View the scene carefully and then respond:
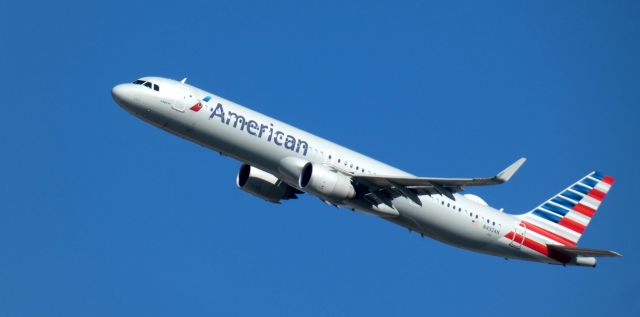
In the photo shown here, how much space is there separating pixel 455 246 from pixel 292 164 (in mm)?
11040

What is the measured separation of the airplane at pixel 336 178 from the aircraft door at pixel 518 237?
0.06 meters

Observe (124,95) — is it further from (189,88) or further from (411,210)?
(411,210)

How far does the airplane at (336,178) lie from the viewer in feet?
162

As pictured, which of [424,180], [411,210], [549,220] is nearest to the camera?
[424,180]

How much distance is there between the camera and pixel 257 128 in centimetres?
4984

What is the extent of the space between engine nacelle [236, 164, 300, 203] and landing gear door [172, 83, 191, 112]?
7562mm

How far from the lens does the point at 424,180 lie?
48.5 m

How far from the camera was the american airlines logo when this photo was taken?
4966cm

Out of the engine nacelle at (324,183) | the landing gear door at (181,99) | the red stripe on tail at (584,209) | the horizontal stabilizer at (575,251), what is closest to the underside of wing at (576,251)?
the horizontal stabilizer at (575,251)

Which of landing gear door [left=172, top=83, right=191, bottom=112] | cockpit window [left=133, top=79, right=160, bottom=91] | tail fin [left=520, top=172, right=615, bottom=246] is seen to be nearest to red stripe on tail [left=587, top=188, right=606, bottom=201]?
tail fin [left=520, top=172, right=615, bottom=246]

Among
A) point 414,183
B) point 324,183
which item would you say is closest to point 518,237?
point 414,183

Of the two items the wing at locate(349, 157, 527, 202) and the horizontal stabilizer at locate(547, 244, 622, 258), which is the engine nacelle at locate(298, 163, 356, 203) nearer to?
the wing at locate(349, 157, 527, 202)

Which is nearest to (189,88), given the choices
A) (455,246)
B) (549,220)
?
(455,246)

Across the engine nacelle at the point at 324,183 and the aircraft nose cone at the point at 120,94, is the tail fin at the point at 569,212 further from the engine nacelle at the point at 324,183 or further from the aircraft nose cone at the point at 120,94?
the aircraft nose cone at the point at 120,94
